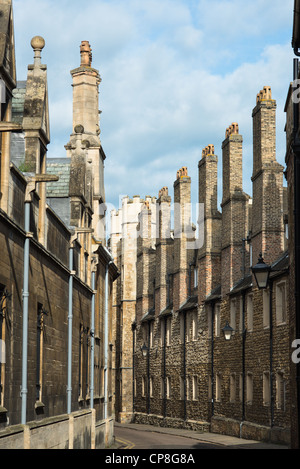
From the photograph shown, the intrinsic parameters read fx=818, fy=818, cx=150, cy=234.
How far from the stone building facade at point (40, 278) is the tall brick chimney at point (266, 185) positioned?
29.5ft

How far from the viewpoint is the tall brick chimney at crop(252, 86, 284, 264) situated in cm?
3503

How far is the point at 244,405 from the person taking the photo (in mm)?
37000

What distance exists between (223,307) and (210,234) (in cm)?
528

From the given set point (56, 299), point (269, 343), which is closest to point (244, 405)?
point (269, 343)

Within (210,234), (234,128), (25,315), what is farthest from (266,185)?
(25,315)

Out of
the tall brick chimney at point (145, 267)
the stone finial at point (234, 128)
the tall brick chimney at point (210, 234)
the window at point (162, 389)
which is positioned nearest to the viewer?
the stone finial at point (234, 128)

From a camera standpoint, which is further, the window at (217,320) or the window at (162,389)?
the window at (162,389)

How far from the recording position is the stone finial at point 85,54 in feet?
115

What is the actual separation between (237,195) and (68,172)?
1544 cm

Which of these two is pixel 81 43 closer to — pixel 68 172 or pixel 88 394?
pixel 68 172

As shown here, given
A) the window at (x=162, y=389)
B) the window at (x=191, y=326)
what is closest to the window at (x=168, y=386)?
the window at (x=162, y=389)

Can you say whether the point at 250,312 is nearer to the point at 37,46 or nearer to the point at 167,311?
the point at 167,311

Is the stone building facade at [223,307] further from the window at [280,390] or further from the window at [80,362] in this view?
the window at [80,362]

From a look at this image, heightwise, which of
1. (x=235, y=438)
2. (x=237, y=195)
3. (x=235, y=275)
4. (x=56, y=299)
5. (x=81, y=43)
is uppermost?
(x=81, y=43)
